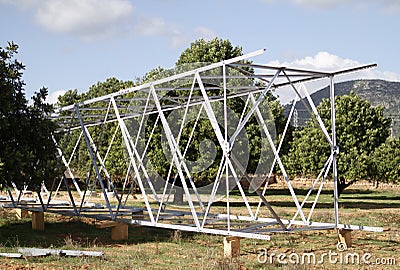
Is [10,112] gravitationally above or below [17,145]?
above

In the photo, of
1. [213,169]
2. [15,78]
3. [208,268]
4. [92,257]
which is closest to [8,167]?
[15,78]

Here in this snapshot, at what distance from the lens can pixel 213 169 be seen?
83.4 feet

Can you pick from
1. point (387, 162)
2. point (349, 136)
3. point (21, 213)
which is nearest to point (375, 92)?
point (387, 162)

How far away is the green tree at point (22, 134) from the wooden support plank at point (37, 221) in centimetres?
280

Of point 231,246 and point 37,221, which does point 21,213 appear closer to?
point 37,221

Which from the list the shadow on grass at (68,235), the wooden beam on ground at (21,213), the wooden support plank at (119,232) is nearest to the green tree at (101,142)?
Result: the wooden beam on ground at (21,213)

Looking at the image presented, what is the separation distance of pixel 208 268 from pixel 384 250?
5.52 m

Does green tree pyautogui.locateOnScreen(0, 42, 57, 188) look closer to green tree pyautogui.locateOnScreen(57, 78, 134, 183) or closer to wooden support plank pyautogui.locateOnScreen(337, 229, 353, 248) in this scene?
green tree pyautogui.locateOnScreen(57, 78, 134, 183)

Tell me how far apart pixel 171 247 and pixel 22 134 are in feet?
15.3

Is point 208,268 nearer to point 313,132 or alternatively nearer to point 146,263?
point 146,263

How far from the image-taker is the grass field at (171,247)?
32.7 ft

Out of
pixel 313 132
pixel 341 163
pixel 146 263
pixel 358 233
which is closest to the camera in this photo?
pixel 146 263

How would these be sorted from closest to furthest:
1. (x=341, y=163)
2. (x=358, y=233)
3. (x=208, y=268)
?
1. (x=208, y=268)
2. (x=358, y=233)
3. (x=341, y=163)

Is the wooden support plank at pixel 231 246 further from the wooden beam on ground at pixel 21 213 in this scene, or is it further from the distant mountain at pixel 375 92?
the distant mountain at pixel 375 92
